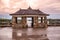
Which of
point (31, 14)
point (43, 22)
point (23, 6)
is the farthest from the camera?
point (23, 6)

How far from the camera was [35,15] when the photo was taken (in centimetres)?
2236

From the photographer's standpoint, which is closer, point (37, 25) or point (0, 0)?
point (37, 25)

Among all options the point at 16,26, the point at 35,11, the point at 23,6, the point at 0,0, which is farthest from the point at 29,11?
the point at 0,0

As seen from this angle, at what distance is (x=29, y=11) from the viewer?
22.9 m

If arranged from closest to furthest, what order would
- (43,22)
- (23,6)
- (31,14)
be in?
(31,14) < (43,22) < (23,6)

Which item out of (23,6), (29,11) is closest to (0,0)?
(23,6)

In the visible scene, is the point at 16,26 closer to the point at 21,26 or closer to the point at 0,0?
the point at 21,26

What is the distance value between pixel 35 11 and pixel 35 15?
1.12m

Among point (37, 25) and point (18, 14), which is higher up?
point (18, 14)

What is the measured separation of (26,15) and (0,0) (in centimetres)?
1059

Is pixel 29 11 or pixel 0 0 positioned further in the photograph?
pixel 0 0

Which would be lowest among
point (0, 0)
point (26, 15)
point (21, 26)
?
point (21, 26)

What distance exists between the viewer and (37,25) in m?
22.7

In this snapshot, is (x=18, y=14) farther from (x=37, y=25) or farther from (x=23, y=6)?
(x=23, y=6)
